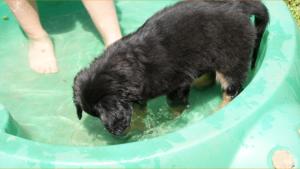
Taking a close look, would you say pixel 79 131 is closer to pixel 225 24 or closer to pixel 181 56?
pixel 181 56

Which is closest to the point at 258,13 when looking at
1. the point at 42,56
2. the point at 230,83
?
the point at 230,83

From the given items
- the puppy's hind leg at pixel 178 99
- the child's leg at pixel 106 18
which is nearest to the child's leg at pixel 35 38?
the child's leg at pixel 106 18

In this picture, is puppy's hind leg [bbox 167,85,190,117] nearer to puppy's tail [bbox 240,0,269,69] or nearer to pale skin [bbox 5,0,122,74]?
puppy's tail [bbox 240,0,269,69]

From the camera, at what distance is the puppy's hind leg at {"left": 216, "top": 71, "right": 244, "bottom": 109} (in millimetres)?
3473

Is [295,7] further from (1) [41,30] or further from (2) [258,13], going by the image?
(1) [41,30]

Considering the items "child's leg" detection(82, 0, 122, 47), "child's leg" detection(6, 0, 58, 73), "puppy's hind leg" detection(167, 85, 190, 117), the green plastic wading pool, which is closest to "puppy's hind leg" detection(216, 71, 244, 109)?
the green plastic wading pool

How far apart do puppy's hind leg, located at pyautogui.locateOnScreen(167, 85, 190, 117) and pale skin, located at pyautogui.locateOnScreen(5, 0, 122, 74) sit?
2.64ft

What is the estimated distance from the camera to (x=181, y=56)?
3.25 m

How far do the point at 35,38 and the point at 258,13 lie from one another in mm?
1932

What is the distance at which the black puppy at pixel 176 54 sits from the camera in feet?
9.98

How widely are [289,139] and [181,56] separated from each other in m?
0.82

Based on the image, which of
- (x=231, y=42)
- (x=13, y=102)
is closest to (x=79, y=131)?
(x=13, y=102)

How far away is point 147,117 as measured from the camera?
3.73m

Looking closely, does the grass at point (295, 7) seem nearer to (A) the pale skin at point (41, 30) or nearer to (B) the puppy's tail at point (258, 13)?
(B) the puppy's tail at point (258, 13)
